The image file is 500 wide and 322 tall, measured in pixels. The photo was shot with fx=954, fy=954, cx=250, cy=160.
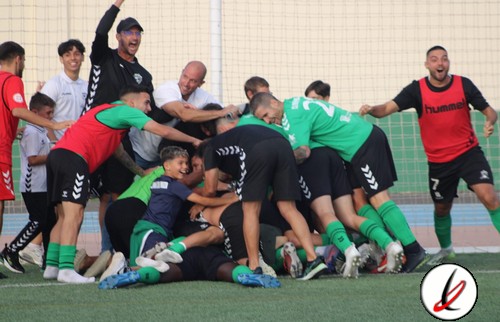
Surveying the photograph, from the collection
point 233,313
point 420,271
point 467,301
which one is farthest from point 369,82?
point 467,301

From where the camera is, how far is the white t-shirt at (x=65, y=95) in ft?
32.7

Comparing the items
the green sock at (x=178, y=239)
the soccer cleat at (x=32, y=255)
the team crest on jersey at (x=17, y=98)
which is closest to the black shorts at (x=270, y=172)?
the green sock at (x=178, y=239)

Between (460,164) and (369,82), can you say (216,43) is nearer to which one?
(460,164)

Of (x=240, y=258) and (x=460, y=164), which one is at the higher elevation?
(x=460, y=164)

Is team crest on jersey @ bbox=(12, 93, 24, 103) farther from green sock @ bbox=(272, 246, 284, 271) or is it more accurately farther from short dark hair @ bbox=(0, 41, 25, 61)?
green sock @ bbox=(272, 246, 284, 271)

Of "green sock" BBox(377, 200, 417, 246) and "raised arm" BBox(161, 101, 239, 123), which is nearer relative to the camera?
"green sock" BBox(377, 200, 417, 246)

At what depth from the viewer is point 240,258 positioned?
331 inches

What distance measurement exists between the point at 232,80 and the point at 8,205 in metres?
4.97

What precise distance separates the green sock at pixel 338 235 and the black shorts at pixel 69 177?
2.17 metres

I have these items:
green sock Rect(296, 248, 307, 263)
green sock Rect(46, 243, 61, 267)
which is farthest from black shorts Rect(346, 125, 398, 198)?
green sock Rect(46, 243, 61, 267)

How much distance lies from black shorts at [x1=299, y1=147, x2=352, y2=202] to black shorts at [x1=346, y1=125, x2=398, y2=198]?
5.8 inches

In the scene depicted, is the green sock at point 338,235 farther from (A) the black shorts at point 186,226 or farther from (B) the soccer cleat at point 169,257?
(B) the soccer cleat at point 169,257

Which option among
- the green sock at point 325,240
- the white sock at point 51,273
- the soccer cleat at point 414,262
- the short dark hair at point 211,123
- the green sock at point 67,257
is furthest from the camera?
the short dark hair at point 211,123

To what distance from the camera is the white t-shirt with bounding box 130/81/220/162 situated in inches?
370
